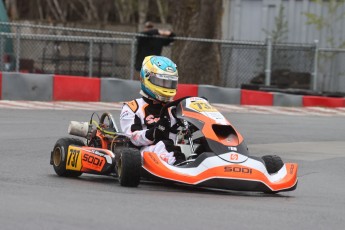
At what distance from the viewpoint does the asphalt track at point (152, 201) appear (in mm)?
6492

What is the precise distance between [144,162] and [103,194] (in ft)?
2.19

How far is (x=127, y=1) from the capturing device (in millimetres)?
62844

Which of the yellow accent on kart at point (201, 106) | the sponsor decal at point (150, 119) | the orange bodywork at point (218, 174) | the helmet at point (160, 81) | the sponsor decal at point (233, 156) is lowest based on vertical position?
the orange bodywork at point (218, 174)

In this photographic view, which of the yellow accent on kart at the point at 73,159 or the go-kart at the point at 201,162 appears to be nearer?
the go-kart at the point at 201,162

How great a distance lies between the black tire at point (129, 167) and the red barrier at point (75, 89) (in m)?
10.0

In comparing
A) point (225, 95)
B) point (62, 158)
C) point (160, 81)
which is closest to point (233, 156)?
point (160, 81)

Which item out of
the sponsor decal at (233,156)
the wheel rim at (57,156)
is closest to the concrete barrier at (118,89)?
the wheel rim at (57,156)

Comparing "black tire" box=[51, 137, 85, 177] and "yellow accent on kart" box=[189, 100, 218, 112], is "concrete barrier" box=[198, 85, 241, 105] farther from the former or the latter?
"yellow accent on kart" box=[189, 100, 218, 112]

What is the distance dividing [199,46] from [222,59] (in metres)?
0.62

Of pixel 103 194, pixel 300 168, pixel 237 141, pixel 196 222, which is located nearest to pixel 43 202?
pixel 103 194

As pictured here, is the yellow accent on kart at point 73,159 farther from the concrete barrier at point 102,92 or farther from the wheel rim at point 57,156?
the concrete barrier at point 102,92

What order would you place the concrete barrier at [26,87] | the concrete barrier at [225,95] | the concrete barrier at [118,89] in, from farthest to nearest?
the concrete barrier at [225,95], the concrete barrier at [118,89], the concrete barrier at [26,87]

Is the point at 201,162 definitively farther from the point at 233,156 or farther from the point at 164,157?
the point at 164,157

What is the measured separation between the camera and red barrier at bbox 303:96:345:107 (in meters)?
19.4
